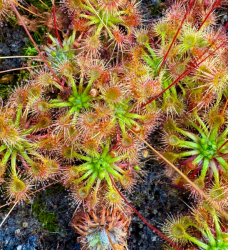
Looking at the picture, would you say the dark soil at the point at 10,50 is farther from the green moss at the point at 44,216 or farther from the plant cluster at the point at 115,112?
the green moss at the point at 44,216

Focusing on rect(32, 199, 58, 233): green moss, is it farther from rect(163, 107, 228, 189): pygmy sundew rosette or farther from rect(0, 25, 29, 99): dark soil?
rect(163, 107, 228, 189): pygmy sundew rosette

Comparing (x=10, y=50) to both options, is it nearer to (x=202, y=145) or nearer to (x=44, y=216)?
(x=44, y=216)

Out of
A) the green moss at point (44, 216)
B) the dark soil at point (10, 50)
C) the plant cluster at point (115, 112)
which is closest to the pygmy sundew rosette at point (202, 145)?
the plant cluster at point (115, 112)

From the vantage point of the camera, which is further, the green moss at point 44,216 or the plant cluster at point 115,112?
the green moss at point 44,216

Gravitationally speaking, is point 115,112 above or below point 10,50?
below

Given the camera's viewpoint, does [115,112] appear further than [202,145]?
No

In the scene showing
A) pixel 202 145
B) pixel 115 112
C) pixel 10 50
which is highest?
pixel 10 50

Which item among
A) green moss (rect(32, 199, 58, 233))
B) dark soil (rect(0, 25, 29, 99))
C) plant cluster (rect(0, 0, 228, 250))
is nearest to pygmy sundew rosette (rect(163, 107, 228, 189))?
plant cluster (rect(0, 0, 228, 250))

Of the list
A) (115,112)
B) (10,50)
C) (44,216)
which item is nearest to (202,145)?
(115,112)

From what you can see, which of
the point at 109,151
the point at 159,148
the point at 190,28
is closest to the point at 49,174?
the point at 109,151
